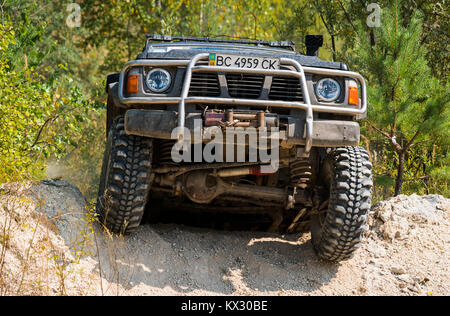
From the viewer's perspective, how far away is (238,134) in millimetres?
4262

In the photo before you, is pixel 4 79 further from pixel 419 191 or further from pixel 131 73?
pixel 419 191

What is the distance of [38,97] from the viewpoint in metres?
6.11

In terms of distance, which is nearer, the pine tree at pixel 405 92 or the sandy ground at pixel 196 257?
the sandy ground at pixel 196 257

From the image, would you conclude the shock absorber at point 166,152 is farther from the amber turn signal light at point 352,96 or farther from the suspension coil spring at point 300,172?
the amber turn signal light at point 352,96

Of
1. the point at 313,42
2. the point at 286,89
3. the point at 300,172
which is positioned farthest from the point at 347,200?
the point at 313,42

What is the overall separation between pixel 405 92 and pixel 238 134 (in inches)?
127

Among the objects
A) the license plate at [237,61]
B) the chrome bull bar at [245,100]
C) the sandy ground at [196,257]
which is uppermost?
the license plate at [237,61]

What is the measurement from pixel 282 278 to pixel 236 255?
550 millimetres

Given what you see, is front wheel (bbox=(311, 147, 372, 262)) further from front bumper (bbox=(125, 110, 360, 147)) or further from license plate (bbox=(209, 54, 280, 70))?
license plate (bbox=(209, 54, 280, 70))

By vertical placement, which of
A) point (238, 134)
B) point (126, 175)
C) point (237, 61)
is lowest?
point (126, 175)

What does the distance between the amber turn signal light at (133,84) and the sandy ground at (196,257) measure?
1169 millimetres

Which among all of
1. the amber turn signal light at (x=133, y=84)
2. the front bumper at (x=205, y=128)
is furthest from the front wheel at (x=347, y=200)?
the amber turn signal light at (x=133, y=84)

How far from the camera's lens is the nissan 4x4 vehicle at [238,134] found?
4.32 metres

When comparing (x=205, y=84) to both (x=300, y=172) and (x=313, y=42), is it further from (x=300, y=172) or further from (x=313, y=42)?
(x=313, y=42)
